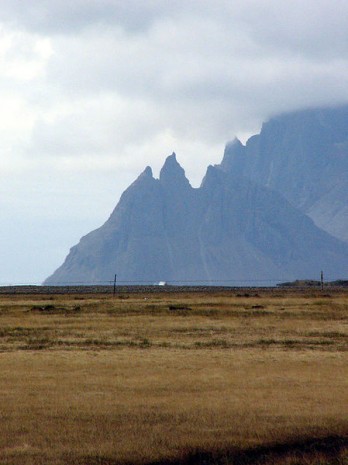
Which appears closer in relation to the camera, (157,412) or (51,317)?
(157,412)

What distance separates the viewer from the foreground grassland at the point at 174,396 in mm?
20281

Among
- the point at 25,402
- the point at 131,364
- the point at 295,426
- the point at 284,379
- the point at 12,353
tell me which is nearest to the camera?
the point at 295,426

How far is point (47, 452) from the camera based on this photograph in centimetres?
1966

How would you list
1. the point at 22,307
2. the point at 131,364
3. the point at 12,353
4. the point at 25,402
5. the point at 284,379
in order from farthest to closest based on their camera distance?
the point at 22,307 → the point at 12,353 → the point at 131,364 → the point at 284,379 → the point at 25,402

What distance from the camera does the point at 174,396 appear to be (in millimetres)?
27578

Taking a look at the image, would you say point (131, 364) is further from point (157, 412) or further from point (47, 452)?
point (47, 452)

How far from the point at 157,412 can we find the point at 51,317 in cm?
4548

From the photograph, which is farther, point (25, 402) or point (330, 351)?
point (330, 351)

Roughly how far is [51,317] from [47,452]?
49607 millimetres

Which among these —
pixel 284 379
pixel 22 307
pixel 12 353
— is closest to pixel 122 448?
pixel 284 379

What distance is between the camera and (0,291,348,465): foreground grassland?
20.3 metres

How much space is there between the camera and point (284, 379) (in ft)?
104

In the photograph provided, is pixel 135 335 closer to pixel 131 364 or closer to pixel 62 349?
pixel 62 349

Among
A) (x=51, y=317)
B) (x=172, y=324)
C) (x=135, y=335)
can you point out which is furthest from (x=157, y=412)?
(x=51, y=317)
